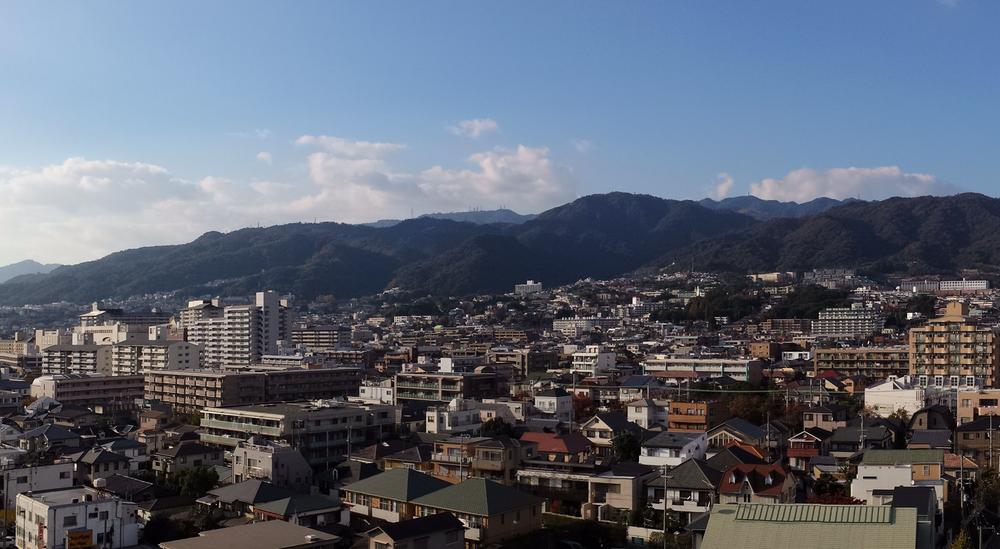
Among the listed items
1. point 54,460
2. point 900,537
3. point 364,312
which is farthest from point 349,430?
point 364,312

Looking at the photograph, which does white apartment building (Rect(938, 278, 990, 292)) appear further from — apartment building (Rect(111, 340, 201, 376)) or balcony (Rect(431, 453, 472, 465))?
balcony (Rect(431, 453, 472, 465))

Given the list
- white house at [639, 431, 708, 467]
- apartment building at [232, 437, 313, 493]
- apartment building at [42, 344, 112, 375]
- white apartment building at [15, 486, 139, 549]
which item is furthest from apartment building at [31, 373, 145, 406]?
white house at [639, 431, 708, 467]

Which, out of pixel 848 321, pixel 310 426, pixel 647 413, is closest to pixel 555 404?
pixel 647 413

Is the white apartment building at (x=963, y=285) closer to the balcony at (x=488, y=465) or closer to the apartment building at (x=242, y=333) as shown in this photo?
the apartment building at (x=242, y=333)

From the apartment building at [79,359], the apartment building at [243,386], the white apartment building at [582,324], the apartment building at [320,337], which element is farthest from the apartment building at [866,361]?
the apartment building at [320,337]

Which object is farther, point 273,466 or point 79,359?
point 79,359

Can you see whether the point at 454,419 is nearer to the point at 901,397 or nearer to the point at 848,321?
the point at 901,397
